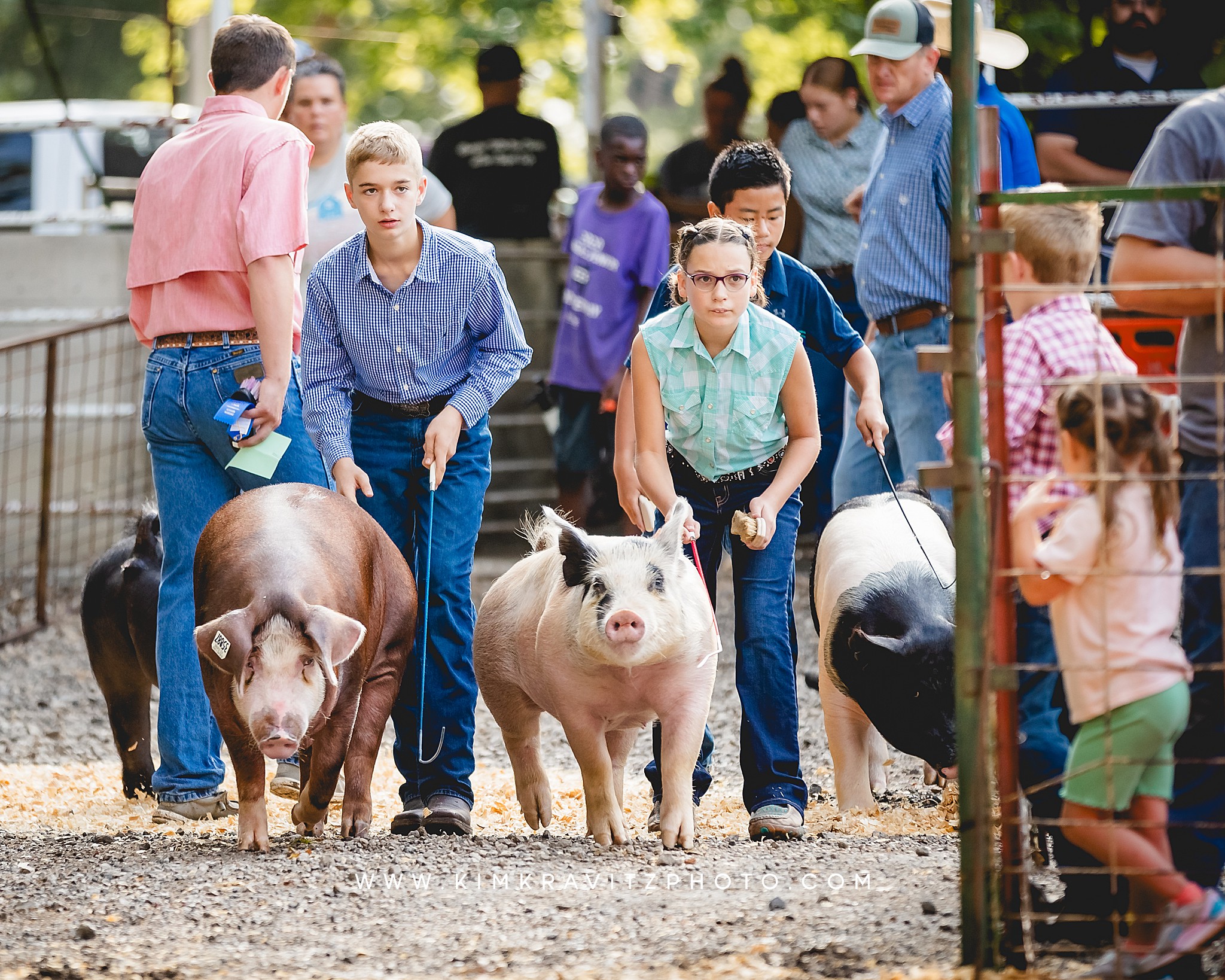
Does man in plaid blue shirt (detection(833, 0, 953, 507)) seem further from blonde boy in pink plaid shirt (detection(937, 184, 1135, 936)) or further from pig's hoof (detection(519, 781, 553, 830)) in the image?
blonde boy in pink plaid shirt (detection(937, 184, 1135, 936))

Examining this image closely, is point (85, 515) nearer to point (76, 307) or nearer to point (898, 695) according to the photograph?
point (76, 307)

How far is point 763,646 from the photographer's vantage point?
458 centimetres

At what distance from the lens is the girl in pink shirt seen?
2.96 metres

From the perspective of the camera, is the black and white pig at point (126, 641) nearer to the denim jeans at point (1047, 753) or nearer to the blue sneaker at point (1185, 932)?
the denim jeans at point (1047, 753)

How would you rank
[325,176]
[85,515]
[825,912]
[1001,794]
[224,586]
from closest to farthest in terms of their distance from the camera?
1. [1001,794]
2. [825,912]
3. [224,586]
4. [325,176]
5. [85,515]

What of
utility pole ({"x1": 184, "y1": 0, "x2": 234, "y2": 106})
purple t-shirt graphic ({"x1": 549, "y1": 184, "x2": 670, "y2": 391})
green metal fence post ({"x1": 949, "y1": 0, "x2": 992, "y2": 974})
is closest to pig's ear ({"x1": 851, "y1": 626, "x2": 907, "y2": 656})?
green metal fence post ({"x1": 949, "y1": 0, "x2": 992, "y2": 974})

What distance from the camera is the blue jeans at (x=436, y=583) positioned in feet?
15.4


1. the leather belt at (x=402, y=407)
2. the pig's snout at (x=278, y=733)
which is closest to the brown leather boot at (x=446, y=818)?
the pig's snout at (x=278, y=733)

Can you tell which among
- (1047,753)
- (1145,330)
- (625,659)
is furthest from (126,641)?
(1145,330)

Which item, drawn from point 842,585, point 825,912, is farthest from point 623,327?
point 825,912

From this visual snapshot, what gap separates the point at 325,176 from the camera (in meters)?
6.16

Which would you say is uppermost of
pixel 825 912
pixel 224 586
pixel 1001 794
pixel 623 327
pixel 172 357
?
pixel 623 327

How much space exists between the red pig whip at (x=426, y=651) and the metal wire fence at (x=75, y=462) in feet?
15.0

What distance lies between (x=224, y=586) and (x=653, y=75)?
39.0 feet
